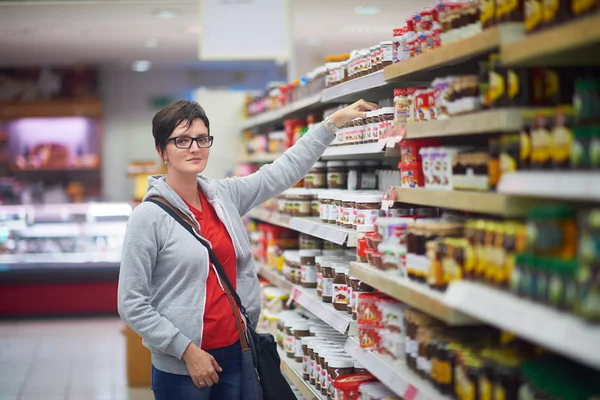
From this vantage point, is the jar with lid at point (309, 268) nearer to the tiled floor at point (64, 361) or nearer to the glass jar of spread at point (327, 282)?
the glass jar of spread at point (327, 282)

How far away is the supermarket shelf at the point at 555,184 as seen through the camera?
161 centimetres

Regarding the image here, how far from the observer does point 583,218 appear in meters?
1.62

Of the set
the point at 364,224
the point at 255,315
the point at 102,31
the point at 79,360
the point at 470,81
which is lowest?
the point at 79,360

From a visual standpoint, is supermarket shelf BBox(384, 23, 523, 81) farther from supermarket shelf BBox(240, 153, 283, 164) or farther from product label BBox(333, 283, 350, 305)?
supermarket shelf BBox(240, 153, 283, 164)

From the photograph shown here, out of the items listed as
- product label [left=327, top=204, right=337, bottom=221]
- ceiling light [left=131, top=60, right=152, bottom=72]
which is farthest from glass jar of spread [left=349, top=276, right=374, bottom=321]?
ceiling light [left=131, top=60, right=152, bottom=72]

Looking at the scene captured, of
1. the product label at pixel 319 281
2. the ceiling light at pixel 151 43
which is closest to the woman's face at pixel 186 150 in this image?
the product label at pixel 319 281

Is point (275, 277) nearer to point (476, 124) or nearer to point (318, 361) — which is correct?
point (318, 361)

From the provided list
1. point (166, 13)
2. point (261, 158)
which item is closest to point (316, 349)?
point (261, 158)

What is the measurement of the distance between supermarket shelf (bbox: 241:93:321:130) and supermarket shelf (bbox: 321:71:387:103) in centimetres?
25

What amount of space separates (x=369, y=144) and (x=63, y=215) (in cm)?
623

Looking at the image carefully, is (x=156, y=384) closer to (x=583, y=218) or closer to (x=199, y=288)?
(x=199, y=288)

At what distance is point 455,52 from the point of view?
225 centimetres

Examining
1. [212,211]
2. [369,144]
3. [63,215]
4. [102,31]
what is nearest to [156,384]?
[212,211]

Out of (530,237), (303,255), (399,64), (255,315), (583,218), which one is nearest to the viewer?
(583,218)
